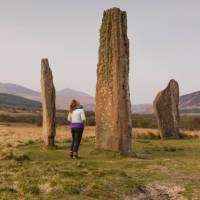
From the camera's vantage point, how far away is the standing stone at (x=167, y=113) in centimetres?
3416

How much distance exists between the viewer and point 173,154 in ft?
74.2

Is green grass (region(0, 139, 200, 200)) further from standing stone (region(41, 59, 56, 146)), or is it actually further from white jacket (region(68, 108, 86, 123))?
standing stone (region(41, 59, 56, 146))

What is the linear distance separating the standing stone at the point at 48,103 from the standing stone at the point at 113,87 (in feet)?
13.1

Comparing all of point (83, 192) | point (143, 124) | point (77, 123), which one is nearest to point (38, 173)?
point (83, 192)

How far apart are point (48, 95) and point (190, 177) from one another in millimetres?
11026

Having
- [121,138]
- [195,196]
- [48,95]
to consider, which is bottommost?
[195,196]

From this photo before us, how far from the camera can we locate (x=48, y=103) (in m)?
24.9

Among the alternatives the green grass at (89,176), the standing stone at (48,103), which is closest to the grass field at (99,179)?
the green grass at (89,176)

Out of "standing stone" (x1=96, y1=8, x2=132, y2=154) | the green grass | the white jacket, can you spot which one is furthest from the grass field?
the white jacket

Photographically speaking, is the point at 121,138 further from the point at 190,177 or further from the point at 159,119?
the point at 159,119

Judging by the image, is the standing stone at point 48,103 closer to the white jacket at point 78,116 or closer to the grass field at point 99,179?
the grass field at point 99,179

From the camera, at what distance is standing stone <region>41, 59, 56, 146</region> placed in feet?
81.3

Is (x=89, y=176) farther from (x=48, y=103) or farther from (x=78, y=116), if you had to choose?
(x=48, y=103)

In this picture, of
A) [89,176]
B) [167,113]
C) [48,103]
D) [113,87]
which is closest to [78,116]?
[113,87]
